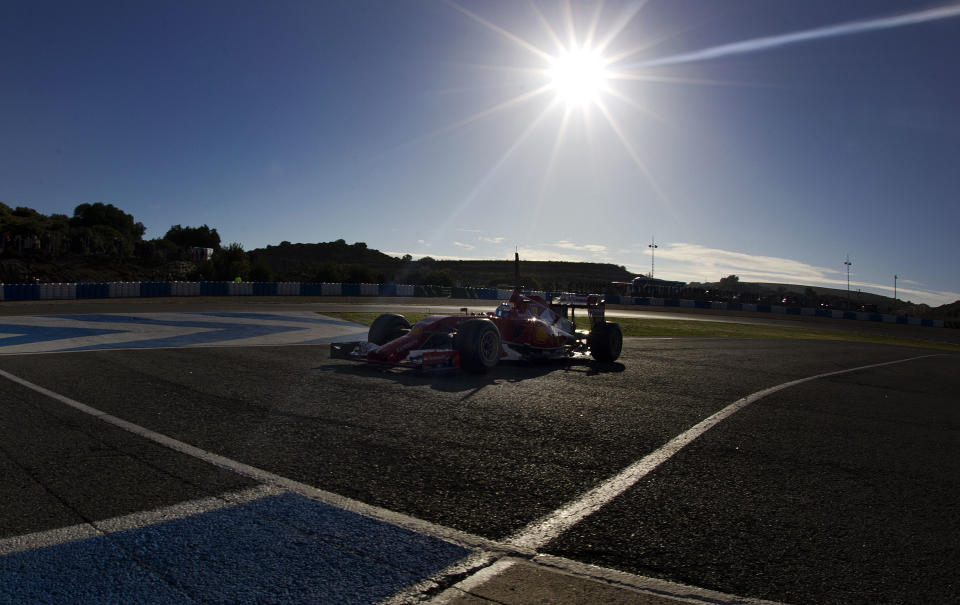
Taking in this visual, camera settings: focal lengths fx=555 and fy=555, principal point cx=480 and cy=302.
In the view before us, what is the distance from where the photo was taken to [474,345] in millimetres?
9445

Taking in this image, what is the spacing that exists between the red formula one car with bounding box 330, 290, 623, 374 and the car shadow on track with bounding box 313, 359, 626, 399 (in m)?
0.18

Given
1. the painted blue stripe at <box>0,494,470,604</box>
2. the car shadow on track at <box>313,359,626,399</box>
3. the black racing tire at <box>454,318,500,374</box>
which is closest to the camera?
the painted blue stripe at <box>0,494,470,604</box>

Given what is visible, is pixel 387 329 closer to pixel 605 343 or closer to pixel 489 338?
pixel 489 338

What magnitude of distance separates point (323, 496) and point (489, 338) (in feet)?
21.0

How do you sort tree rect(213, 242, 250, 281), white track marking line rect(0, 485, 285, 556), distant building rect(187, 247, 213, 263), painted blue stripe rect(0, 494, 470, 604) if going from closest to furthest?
1. painted blue stripe rect(0, 494, 470, 604)
2. white track marking line rect(0, 485, 285, 556)
3. tree rect(213, 242, 250, 281)
4. distant building rect(187, 247, 213, 263)

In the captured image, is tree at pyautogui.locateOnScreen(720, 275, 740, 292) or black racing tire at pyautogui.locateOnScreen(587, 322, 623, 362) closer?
black racing tire at pyautogui.locateOnScreen(587, 322, 623, 362)

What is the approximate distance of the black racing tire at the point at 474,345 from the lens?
9461 mm

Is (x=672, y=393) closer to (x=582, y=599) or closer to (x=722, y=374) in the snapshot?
(x=722, y=374)

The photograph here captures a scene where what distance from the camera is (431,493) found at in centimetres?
383

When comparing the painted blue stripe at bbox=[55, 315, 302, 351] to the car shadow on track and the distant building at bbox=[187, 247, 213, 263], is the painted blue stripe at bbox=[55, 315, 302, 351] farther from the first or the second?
the distant building at bbox=[187, 247, 213, 263]

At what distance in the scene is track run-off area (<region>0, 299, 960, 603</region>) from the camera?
2.67 m

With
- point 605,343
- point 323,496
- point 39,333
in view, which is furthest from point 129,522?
point 39,333

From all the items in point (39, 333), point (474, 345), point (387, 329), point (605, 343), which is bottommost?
point (39, 333)

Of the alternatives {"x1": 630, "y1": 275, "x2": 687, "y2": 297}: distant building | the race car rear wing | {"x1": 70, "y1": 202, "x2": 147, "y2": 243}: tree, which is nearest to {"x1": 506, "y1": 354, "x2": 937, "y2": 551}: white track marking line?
the race car rear wing
